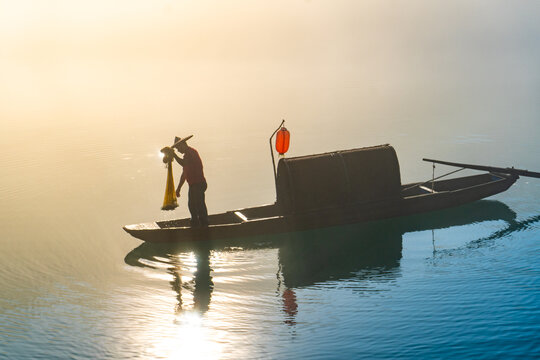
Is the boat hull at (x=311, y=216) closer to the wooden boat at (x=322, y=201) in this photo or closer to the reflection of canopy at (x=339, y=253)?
the wooden boat at (x=322, y=201)

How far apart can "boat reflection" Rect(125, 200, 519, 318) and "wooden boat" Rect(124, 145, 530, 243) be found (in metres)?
0.37

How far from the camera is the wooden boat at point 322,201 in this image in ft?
56.4

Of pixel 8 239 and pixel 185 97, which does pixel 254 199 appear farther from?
pixel 185 97

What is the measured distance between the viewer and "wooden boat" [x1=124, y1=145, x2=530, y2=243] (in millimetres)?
17188

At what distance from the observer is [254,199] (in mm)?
22562

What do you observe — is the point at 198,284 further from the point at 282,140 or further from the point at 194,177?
the point at 282,140

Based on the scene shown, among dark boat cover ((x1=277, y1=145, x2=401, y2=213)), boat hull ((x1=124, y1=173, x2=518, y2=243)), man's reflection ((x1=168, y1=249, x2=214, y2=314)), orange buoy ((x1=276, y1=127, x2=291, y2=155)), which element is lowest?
man's reflection ((x1=168, y1=249, x2=214, y2=314))

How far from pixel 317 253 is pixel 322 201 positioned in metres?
1.67

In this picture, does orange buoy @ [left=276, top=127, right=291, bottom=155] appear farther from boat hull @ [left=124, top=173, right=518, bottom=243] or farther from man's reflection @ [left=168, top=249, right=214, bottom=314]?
man's reflection @ [left=168, top=249, right=214, bottom=314]

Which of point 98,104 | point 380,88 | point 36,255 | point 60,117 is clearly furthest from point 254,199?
point 380,88

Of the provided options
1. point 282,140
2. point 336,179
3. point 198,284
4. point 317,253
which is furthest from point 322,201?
point 198,284

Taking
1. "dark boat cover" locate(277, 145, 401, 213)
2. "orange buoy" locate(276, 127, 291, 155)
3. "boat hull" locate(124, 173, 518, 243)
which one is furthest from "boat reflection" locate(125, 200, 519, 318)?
"orange buoy" locate(276, 127, 291, 155)

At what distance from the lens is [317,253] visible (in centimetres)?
1688

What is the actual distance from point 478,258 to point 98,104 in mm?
53058
